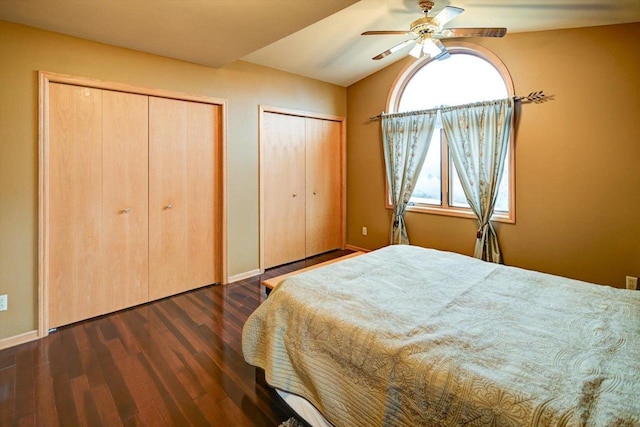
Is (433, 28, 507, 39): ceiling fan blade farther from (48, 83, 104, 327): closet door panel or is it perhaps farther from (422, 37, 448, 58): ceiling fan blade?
(48, 83, 104, 327): closet door panel

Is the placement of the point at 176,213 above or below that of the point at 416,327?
above

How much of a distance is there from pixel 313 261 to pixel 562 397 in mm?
3461

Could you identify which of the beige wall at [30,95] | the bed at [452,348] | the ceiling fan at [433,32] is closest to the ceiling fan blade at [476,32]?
the ceiling fan at [433,32]

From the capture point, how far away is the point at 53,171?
243 cm

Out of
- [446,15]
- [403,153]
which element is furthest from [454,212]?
[446,15]

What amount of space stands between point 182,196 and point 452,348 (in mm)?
2780

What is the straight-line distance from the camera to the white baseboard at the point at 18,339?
2252mm

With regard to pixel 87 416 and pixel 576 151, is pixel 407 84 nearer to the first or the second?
pixel 576 151

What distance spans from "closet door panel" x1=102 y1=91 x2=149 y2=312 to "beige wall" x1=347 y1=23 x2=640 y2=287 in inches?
133

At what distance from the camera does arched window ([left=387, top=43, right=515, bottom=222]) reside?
129 inches

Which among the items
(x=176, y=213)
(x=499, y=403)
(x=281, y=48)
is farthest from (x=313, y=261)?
(x=499, y=403)

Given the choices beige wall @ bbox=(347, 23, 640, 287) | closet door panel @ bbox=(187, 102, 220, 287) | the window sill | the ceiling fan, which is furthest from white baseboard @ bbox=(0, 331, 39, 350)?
beige wall @ bbox=(347, 23, 640, 287)

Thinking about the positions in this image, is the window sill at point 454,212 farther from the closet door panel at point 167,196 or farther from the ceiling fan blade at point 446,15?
the closet door panel at point 167,196

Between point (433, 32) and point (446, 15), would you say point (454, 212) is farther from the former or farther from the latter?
point (446, 15)
